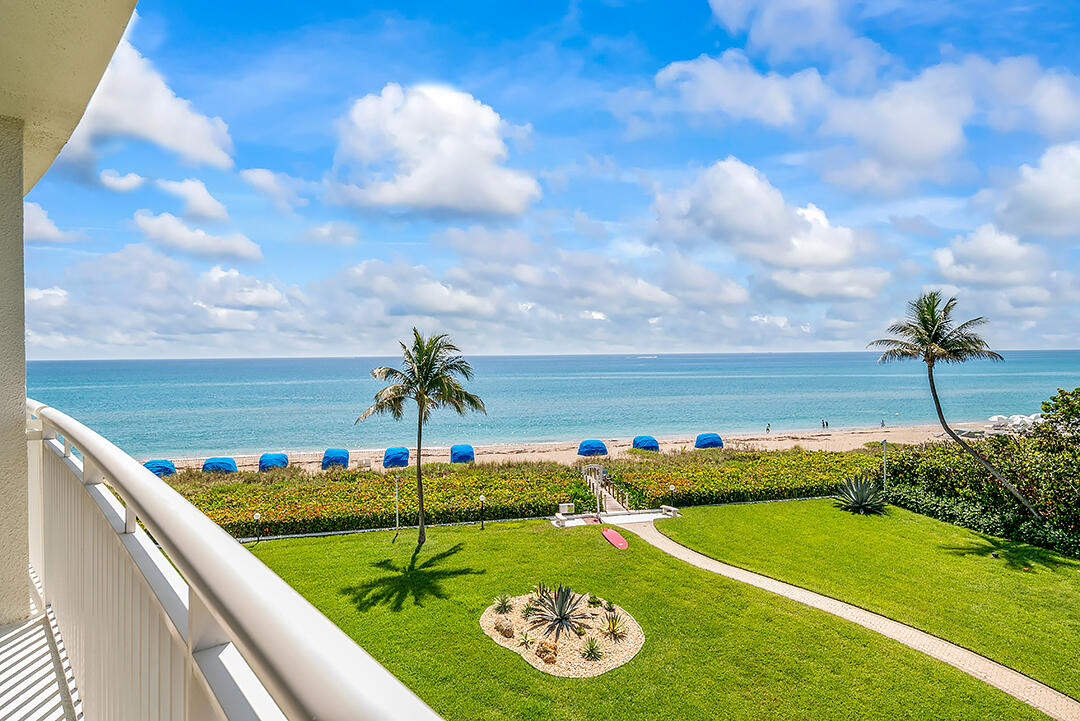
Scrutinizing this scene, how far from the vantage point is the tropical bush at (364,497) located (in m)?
16.7

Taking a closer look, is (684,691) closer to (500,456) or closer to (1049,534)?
(1049,534)

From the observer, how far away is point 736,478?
21219 mm

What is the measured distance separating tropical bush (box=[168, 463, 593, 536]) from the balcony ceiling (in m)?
14.4

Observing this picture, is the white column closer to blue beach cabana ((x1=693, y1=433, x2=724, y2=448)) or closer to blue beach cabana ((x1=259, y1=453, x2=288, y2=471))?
blue beach cabana ((x1=259, y1=453, x2=288, y2=471))

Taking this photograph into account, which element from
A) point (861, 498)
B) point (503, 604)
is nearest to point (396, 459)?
point (503, 604)

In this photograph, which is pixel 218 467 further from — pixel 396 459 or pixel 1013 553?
pixel 1013 553

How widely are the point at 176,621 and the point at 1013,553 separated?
19543 millimetres

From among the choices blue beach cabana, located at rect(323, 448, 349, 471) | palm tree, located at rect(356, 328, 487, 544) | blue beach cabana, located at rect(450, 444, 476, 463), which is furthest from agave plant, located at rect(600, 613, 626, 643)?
blue beach cabana, located at rect(323, 448, 349, 471)

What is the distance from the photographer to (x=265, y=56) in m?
8.23

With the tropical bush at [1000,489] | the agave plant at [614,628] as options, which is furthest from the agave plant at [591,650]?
the tropical bush at [1000,489]

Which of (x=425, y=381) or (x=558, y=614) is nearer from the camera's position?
(x=558, y=614)

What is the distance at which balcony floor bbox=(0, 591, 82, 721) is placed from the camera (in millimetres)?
2377

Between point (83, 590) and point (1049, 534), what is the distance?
20.6m

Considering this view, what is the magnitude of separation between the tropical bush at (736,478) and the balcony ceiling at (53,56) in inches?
718
